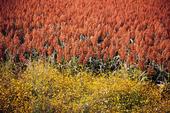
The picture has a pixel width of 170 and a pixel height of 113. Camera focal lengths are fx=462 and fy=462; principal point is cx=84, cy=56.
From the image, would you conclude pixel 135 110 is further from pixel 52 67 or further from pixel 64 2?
pixel 64 2

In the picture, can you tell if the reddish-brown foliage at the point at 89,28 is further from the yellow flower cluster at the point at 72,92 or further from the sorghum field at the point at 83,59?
the yellow flower cluster at the point at 72,92

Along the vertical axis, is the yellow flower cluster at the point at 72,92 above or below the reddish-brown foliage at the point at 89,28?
below

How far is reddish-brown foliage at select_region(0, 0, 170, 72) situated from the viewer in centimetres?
725

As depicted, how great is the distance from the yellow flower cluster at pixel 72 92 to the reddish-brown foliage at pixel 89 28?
493 millimetres

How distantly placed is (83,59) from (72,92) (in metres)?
0.95

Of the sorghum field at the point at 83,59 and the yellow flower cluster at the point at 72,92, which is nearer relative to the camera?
the yellow flower cluster at the point at 72,92

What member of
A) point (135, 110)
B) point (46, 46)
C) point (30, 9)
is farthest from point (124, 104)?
point (30, 9)

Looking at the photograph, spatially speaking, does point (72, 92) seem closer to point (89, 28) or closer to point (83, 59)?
point (83, 59)

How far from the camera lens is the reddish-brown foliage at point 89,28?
7248mm

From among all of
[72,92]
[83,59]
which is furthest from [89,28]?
[72,92]

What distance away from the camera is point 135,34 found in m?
8.09

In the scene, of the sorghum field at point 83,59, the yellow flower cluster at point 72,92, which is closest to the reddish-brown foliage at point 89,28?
the sorghum field at point 83,59

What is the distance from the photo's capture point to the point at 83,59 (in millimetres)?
7008

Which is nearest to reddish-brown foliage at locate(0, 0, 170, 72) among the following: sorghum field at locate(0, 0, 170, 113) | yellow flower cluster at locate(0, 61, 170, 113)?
sorghum field at locate(0, 0, 170, 113)
